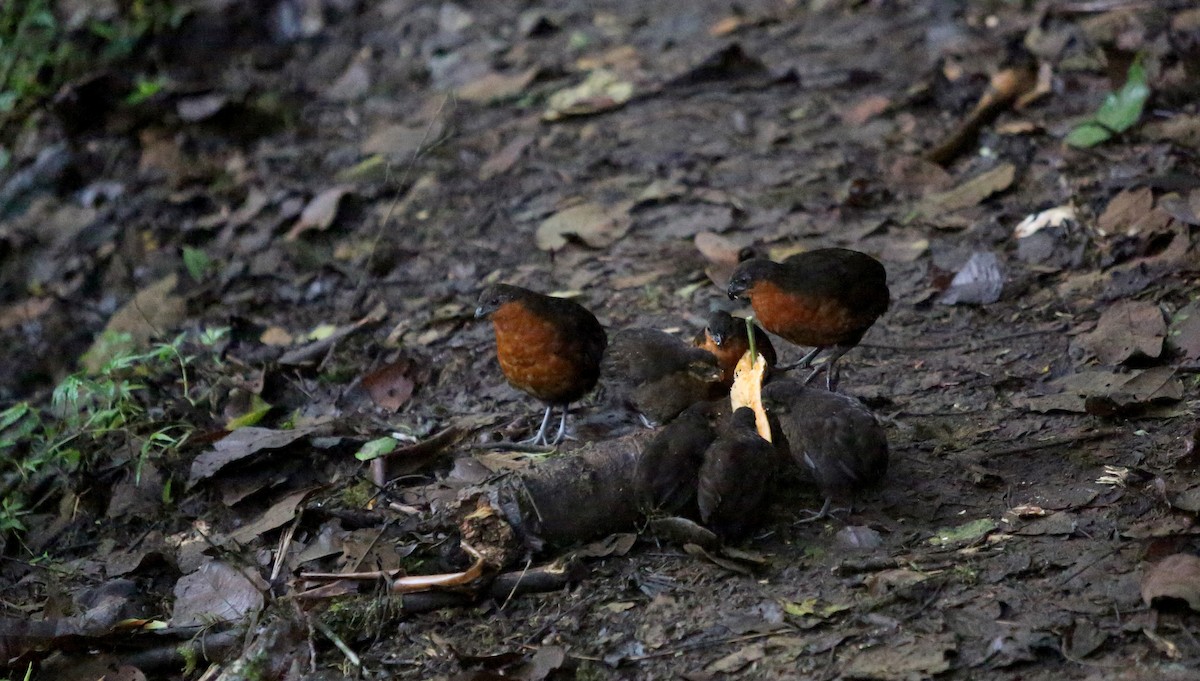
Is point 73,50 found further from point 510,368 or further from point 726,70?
point 510,368

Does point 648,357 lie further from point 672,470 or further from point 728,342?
point 672,470

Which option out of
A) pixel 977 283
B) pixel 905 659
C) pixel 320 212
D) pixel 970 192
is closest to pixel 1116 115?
pixel 970 192

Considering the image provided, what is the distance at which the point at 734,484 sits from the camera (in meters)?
4.00

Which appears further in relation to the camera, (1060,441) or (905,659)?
(1060,441)

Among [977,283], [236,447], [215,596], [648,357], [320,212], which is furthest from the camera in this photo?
[320,212]

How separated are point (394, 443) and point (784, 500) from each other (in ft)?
5.84

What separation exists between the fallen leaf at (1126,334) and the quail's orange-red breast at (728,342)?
1403mm

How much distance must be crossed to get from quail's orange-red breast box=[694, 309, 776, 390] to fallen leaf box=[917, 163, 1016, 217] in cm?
215

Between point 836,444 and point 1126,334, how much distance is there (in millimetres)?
1801

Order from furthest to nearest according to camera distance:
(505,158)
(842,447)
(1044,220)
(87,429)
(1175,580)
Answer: (505,158), (1044,220), (87,429), (842,447), (1175,580)

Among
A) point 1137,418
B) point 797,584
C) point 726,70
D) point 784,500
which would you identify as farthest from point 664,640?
point 726,70

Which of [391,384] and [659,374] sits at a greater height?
[659,374]

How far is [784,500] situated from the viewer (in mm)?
4430

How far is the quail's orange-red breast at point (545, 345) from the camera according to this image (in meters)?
5.08
